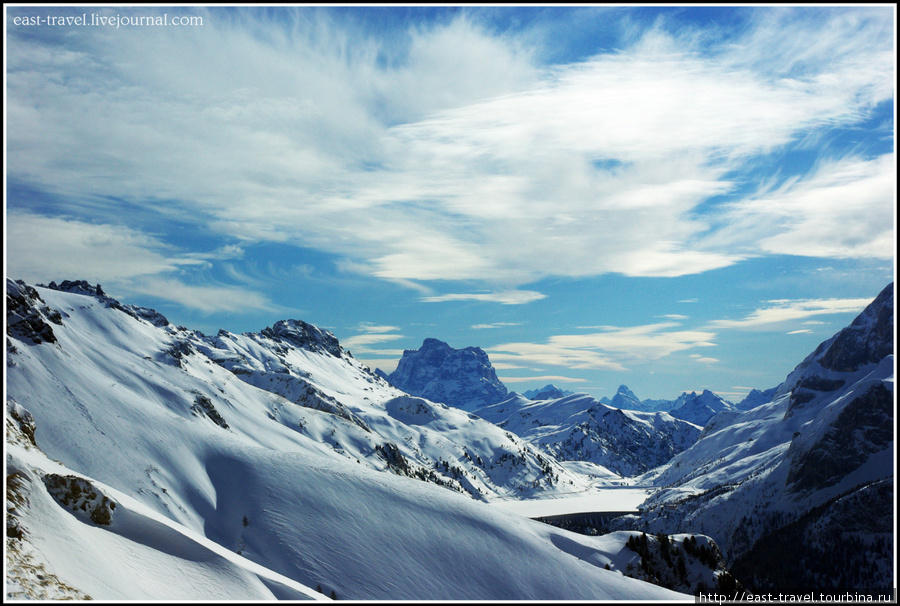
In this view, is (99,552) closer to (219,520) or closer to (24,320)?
(219,520)

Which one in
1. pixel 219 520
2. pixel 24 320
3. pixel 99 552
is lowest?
Result: pixel 219 520

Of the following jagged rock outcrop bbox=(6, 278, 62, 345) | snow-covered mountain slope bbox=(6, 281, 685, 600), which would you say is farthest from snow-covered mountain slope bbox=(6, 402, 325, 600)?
jagged rock outcrop bbox=(6, 278, 62, 345)

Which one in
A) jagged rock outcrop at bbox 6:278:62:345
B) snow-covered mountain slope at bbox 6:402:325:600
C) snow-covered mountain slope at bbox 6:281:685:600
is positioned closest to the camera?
snow-covered mountain slope at bbox 6:402:325:600

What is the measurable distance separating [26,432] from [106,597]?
102 feet

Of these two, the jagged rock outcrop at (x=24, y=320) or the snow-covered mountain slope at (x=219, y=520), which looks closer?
the snow-covered mountain slope at (x=219, y=520)

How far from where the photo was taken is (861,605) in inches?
2105

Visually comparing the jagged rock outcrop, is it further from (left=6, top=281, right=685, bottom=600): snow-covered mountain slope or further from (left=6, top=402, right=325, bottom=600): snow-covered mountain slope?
(left=6, top=402, right=325, bottom=600): snow-covered mountain slope

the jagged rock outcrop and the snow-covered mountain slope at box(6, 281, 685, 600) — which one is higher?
the jagged rock outcrop

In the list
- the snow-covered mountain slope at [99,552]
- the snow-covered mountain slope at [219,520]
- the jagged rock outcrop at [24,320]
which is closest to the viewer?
the snow-covered mountain slope at [99,552]

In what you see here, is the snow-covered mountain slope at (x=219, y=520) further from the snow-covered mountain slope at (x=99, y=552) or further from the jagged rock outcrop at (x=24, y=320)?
the jagged rock outcrop at (x=24, y=320)

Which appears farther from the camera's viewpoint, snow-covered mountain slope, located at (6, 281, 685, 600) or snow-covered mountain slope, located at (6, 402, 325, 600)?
snow-covered mountain slope, located at (6, 281, 685, 600)

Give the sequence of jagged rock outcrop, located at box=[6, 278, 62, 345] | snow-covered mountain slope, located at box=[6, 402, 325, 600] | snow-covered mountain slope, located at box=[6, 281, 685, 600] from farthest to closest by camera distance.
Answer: jagged rock outcrop, located at box=[6, 278, 62, 345] → snow-covered mountain slope, located at box=[6, 281, 685, 600] → snow-covered mountain slope, located at box=[6, 402, 325, 600]

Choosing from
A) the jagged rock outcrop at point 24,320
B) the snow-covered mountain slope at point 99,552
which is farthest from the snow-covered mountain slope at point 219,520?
the jagged rock outcrop at point 24,320

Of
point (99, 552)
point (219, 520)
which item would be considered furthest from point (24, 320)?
point (99, 552)
